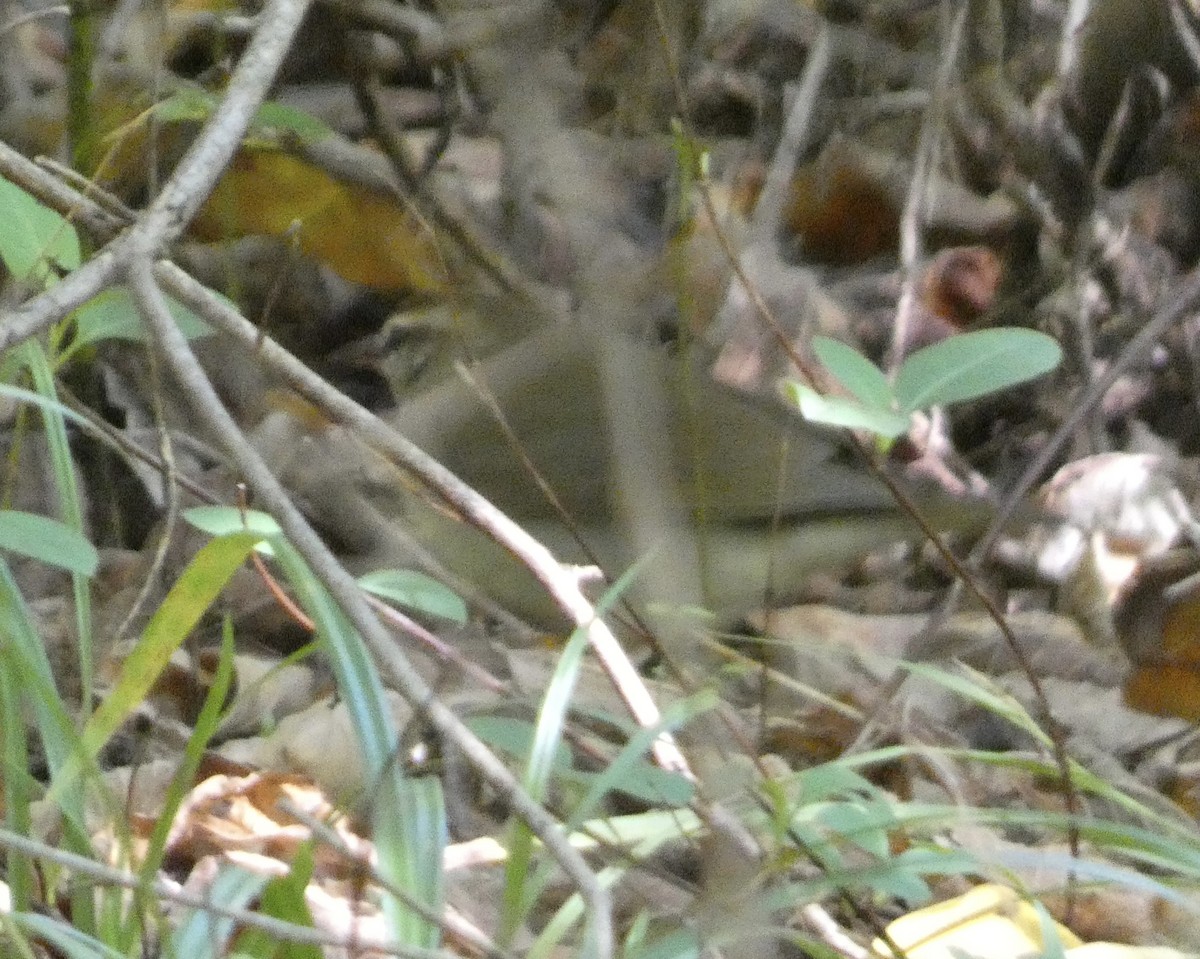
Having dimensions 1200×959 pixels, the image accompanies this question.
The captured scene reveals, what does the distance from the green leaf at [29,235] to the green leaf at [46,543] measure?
233 millimetres

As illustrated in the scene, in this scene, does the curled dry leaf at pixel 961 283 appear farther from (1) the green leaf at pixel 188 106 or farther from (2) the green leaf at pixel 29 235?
(2) the green leaf at pixel 29 235

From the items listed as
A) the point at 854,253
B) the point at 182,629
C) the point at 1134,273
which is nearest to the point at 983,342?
the point at 182,629

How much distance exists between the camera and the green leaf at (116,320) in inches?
51.5

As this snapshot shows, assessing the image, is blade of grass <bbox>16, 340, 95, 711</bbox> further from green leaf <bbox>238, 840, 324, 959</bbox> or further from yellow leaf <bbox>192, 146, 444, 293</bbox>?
yellow leaf <bbox>192, 146, 444, 293</bbox>

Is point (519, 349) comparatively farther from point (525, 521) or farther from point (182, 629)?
point (182, 629)

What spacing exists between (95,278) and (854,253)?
2.19 m

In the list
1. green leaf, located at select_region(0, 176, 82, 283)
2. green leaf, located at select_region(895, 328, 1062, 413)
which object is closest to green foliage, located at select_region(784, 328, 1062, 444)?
green leaf, located at select_region(895, 328, 1062, 413)

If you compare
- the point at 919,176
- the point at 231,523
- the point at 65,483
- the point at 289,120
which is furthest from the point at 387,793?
the point at 919,176

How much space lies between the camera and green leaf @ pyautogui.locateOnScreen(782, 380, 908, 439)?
1037mm

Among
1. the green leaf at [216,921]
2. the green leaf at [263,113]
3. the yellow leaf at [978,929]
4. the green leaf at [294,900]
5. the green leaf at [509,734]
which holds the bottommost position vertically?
the yellow leaf at [978,929]

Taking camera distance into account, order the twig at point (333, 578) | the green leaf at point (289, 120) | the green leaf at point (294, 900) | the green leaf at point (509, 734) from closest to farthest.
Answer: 1. the twig at point (333, 578)
2. the green leaf at point (294, 900)
3. the green leaf at point (509, 734)
4. the green leaf at point (289, 120)

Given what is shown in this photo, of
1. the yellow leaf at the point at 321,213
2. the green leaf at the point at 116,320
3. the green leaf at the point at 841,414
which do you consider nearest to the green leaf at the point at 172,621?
the green leaf at the point at 116,320

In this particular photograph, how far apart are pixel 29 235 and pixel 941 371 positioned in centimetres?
71

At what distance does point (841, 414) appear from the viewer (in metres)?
1.04
